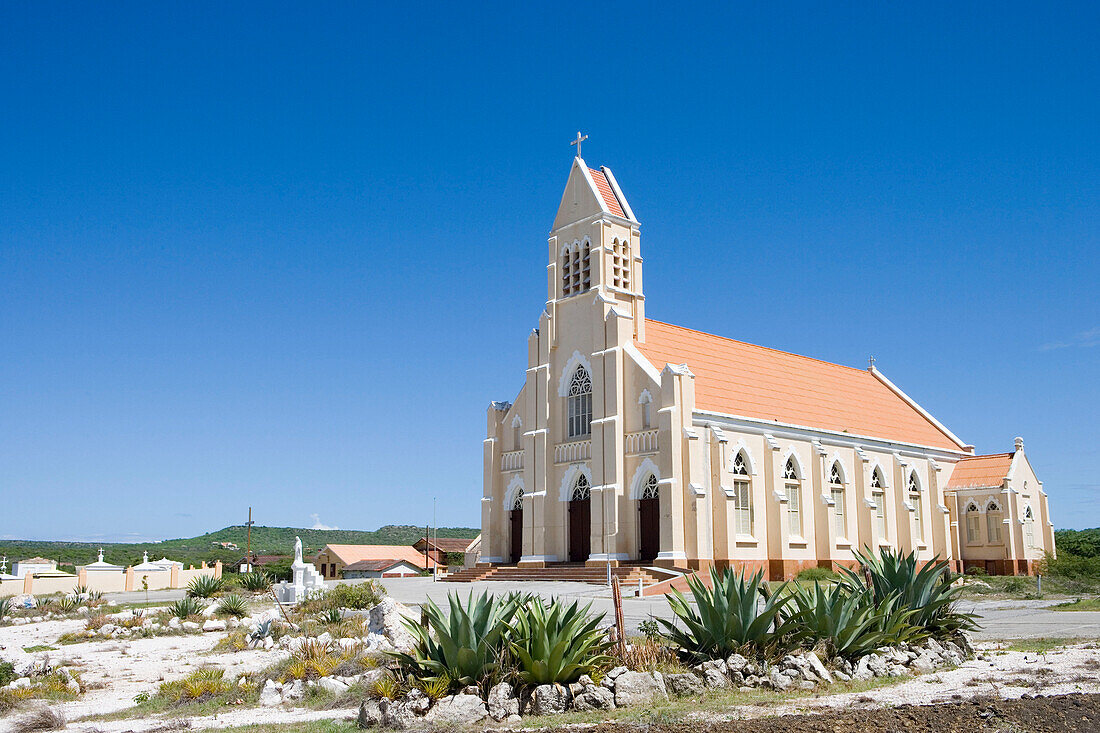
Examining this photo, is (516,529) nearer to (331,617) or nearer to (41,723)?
(331,617)

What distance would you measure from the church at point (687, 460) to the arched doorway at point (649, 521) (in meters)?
0.06

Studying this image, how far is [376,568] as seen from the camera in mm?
68188

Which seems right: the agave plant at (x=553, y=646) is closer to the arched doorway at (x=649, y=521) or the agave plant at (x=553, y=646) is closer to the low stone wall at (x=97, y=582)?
the arched doorway at (x=649, y=521)

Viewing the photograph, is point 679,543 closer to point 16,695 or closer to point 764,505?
point 764,505

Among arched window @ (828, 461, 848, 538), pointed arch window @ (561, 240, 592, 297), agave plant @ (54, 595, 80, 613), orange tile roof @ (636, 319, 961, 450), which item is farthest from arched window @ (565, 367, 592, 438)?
agave plant @ (54, 595, 80, 613)

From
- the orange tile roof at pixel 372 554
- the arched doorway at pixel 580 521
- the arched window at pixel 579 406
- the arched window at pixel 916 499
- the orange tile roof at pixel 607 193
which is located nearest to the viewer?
the arched doorway at pixel 580 521

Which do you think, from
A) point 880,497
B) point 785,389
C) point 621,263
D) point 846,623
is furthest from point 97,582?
point 846,623

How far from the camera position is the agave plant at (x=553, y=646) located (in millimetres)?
11102

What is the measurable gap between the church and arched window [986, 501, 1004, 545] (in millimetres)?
78

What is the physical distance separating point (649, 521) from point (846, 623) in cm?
2466

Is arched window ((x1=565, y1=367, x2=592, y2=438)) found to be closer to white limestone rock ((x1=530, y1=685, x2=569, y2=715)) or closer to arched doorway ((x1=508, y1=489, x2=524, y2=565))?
arched doorway ((x1=508, y1=489, x2=524, y2=565))

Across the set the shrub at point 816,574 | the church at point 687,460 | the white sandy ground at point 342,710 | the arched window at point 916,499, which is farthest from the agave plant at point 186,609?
the arched window at point 916,499

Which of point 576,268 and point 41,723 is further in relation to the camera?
point 576,268

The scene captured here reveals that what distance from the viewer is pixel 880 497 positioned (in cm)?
4366
